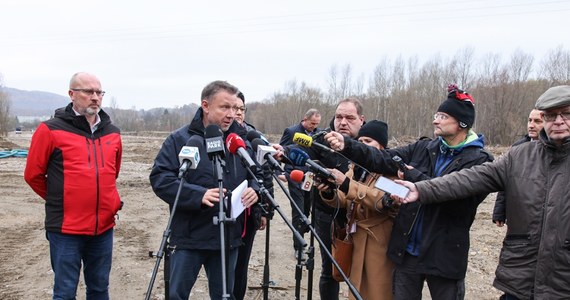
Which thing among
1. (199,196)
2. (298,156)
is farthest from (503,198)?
(199,196)

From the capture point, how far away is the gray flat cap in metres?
2.31

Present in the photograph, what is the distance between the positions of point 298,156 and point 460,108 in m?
1.29

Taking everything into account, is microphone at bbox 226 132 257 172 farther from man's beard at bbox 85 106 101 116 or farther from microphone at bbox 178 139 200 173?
man's beard at bbox 85 106 101 116

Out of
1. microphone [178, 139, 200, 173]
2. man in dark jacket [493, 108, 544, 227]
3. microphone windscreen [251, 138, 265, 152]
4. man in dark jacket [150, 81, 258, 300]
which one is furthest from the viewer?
man in dark jacket [493, 108, 544, 227]

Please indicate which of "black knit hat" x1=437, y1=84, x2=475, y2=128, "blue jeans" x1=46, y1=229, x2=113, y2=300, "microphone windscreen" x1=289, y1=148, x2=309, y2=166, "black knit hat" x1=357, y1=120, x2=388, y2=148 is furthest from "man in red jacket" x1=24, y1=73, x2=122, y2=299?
"black knit hat" x1=437, y1=84, x2=475, y2=128

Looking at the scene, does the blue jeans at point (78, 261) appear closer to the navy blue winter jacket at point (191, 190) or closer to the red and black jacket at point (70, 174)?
the red and black jacket at point (70, 174)

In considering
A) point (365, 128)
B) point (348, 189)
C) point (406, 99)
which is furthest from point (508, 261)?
point (406, 99)

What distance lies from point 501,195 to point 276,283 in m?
2.85

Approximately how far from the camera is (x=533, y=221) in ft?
7.80

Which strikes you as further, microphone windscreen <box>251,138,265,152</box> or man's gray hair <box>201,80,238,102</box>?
man's gray hair <box>201,80,238,102</box>

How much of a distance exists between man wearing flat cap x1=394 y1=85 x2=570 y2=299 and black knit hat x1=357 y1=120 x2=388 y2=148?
1019 mm

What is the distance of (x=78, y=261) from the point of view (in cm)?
338

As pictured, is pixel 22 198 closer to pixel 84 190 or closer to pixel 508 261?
pixel 84 190

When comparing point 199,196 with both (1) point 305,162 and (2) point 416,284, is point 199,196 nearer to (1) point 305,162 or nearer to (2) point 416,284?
(1) point 305,162
